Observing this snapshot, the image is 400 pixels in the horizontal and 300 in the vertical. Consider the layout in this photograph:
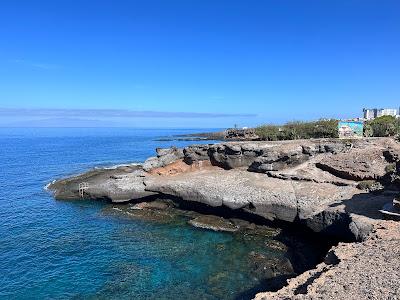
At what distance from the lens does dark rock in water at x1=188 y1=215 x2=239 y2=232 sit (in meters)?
34.8

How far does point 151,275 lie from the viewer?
84.9 feet

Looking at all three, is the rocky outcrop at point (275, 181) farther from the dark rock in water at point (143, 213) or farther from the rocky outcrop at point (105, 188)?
the dark rock in water at point (143, 213)

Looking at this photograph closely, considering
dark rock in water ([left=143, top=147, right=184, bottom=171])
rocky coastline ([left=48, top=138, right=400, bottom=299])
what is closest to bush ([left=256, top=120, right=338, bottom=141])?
rocky coastline ([left=48, top=138, right=400, bottom=299])

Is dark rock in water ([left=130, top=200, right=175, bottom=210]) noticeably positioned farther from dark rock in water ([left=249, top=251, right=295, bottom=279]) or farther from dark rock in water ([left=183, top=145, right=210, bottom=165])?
dark rock in water ([left=249, top=251, right=295, bottom=279])

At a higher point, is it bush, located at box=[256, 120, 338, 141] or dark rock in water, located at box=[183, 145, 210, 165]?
bush, located at box=[256, 120, 338, 141]

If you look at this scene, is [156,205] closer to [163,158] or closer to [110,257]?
[163,158]

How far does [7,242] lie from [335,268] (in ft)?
87.1

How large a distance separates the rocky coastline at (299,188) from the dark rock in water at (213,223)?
98mm

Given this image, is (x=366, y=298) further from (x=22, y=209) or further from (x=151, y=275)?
(x=22, y=209)

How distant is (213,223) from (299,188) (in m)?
9.05

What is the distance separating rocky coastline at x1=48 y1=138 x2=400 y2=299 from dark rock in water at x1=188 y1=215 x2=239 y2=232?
98mm

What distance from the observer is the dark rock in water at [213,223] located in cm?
3475

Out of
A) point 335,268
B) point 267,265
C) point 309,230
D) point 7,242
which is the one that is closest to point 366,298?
point 335,268

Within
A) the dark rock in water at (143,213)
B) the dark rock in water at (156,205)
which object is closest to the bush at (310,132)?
the dark rock in water at (156,205)
